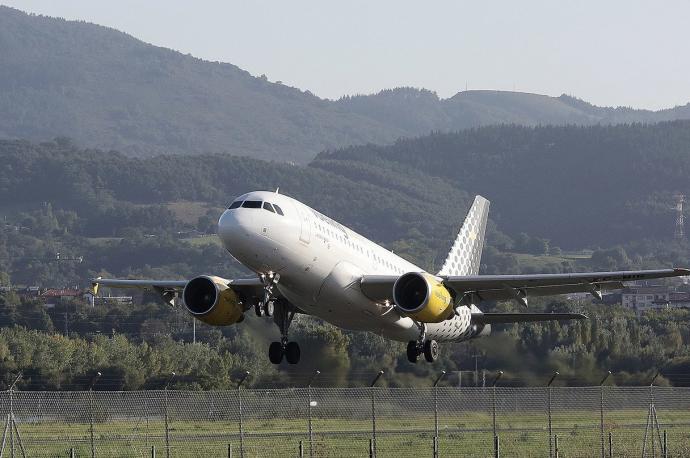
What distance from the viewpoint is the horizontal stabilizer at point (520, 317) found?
159 ft

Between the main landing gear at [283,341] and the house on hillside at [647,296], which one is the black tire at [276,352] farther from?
the house on hillside at [647,296]

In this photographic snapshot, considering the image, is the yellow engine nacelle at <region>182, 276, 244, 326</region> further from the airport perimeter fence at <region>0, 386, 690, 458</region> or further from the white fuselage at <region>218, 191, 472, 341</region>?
the airport perimeter fence at <region>0, 386, 690, 458</region>

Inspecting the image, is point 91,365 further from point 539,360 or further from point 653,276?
point 653,276

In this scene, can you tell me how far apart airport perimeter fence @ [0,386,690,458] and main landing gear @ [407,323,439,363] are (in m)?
1.80

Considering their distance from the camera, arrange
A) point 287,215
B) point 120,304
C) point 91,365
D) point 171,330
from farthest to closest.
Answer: point 120,304 < point 171,330 < point 91,365 < point 287,215

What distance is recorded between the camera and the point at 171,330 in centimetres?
11912

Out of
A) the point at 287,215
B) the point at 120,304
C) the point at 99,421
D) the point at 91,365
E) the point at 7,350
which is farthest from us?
the point at 120,304

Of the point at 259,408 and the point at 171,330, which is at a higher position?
the point at 171,330

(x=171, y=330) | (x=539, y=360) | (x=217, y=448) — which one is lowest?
(x=217, y=448)

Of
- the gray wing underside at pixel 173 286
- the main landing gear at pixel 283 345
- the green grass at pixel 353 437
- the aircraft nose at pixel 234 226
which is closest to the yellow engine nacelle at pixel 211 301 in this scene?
the gray wing underside at pixel 173 286

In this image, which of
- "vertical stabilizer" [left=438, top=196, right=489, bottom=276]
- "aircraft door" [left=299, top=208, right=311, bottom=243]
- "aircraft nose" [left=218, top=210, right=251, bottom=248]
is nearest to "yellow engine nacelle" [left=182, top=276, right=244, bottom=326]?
"aircraft door" [left=299, top=208, right=311, bottom=243]

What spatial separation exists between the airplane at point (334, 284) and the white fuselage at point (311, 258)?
0.10 ft

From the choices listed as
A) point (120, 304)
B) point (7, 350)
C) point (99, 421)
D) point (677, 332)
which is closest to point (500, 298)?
point (99, 421)

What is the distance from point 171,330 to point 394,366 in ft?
208
